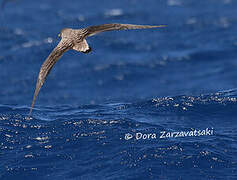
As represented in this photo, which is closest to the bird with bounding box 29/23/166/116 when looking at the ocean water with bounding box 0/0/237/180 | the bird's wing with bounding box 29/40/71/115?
the bird's wing with bounding box 29/40/71/115

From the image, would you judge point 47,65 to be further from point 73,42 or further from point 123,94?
point 123,94

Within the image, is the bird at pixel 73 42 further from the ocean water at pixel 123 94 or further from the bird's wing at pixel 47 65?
the ocean water at pixel 123 94

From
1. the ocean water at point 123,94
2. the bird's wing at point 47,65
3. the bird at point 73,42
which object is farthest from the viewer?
the ocean water at point 123,94

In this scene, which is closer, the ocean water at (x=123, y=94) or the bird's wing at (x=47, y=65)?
the bird's wing at (x=47, y=65)

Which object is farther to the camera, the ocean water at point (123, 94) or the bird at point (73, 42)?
the ocean water at point (123, 94)

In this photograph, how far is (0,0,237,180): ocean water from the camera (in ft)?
55.0

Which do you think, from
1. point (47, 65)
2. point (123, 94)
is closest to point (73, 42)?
point (47, 65)

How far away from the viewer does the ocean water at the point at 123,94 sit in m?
16.8

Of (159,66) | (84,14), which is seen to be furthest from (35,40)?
(159,66)

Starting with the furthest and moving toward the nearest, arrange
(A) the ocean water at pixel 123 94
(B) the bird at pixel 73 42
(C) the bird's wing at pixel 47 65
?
(A) the ocean water at pixel 123 94, (B) the bird at pixel 73 42, (C) the bird's wing at pixel 47 65

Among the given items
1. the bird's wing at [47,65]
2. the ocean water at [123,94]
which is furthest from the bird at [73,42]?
the ocean water at [123,94]

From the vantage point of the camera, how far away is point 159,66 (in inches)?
1612

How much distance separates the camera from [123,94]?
37.2m

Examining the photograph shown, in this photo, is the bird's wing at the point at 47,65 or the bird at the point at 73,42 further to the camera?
the bird at the point at 73,42
